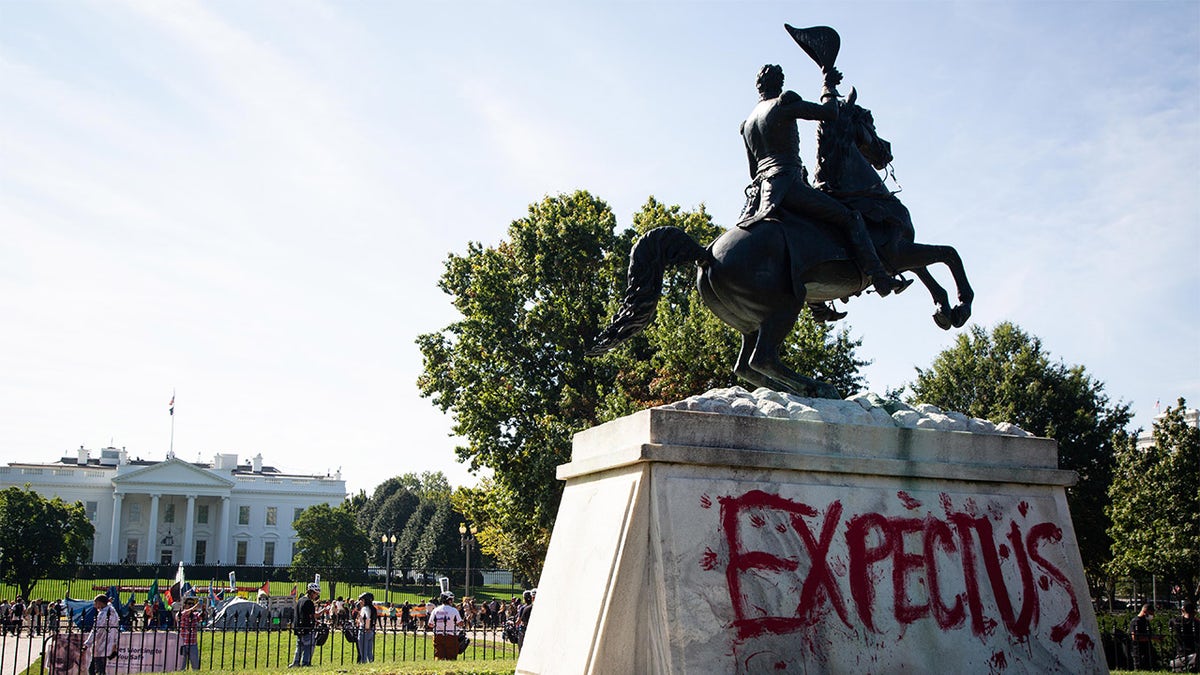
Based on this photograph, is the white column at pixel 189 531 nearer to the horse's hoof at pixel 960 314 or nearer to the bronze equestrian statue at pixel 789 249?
the bronze equestrian statue at pixel 789 249

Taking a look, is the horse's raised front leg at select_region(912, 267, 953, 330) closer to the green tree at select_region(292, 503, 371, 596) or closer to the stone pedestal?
the stone pedestal

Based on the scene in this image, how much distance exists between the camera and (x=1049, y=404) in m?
35.9

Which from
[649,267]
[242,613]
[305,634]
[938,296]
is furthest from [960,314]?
[242,613]

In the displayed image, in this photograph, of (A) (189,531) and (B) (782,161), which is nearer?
(B) (782,161)

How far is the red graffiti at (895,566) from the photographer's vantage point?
21.1ft

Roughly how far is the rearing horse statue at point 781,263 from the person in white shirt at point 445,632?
1308cm

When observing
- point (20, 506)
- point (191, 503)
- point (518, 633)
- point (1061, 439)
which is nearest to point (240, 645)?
point (518, 633)

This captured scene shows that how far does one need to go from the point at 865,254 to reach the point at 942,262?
3.41ft

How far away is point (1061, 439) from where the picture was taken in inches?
1409

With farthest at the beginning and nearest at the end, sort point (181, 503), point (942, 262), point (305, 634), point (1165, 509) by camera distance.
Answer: point (181, 503)
point (1165, 509)
point (305, 634)
point (942, 262)

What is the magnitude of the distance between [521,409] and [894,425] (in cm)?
2276

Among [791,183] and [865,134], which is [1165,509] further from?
[791,183]

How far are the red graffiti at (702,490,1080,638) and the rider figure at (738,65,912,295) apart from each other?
6.98 ft

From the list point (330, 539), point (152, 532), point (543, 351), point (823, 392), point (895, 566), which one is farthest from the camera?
point (152, 532)
